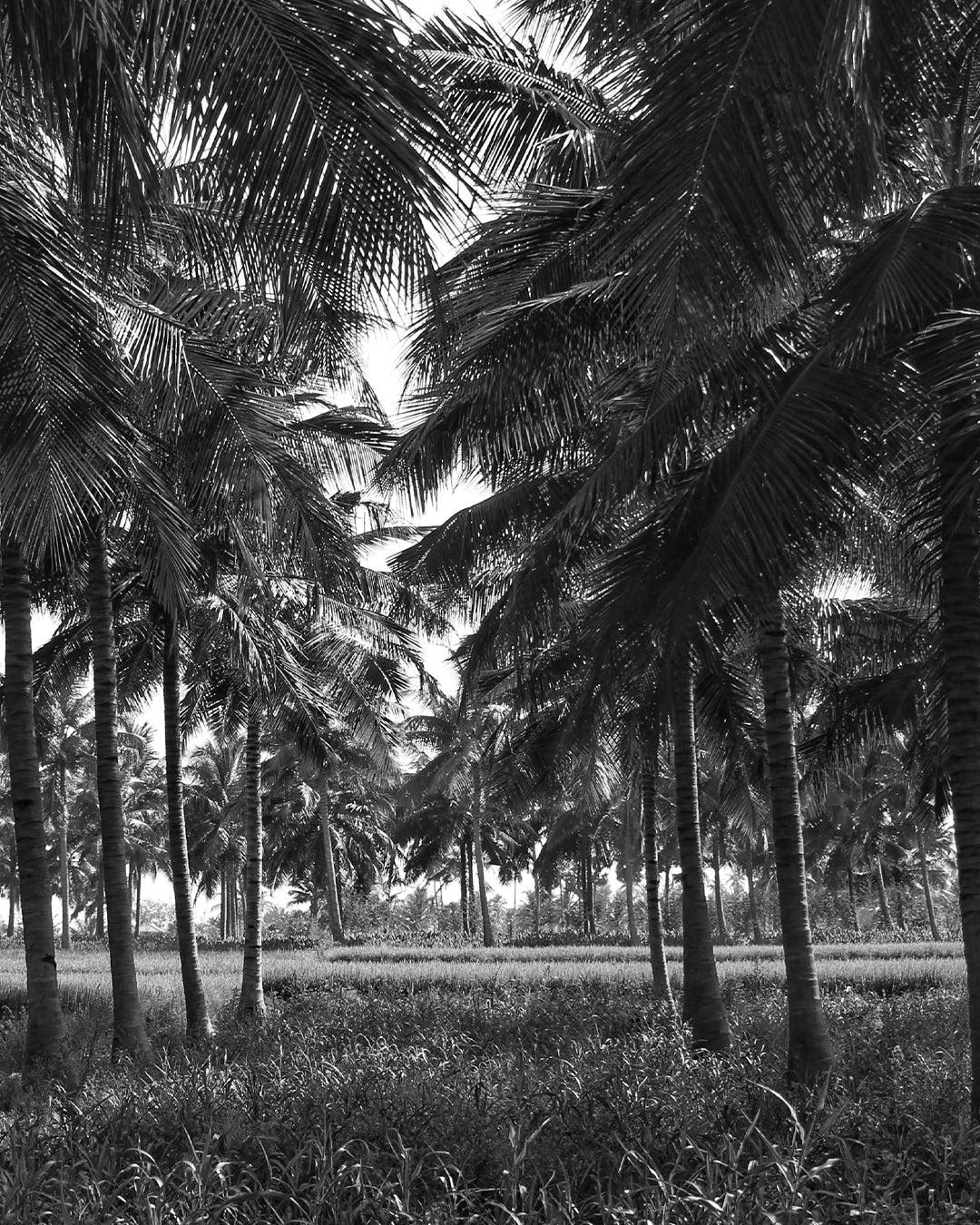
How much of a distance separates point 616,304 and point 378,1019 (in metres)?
9.99

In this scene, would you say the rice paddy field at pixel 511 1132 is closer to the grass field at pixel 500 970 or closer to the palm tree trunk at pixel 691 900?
the palm tree trunk at pixel 691 900

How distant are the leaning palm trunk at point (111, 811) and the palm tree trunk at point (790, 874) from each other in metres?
6.75

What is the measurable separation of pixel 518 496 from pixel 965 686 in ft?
15.4

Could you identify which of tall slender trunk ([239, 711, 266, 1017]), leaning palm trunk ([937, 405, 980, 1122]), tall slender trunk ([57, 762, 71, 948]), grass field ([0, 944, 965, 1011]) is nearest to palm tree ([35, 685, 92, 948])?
tall slender trunk ([57, 762, 71, 948])

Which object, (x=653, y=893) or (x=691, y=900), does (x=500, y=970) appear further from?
(x=691, y=900)

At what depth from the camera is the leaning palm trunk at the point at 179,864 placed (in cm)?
1330

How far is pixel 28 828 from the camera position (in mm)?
10547

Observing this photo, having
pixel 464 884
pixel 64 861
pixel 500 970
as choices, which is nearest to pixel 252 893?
pixel 500 970

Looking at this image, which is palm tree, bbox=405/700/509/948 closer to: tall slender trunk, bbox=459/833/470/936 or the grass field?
the grass field

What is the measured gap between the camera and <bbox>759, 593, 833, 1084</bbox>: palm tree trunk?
8148 mm

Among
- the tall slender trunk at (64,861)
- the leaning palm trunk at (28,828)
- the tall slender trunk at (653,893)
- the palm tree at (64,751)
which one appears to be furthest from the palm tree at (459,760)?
the tall slender trunk at (64,861)

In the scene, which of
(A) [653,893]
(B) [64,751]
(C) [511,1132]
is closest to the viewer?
(C) [511,1132]

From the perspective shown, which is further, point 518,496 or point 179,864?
point 179,864

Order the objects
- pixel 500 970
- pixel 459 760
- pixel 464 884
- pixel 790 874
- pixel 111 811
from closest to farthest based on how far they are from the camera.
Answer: pixel 790 874 < pixel 111 811 < pixel 500 970 < pixel 459 760 < pixel 464 884
